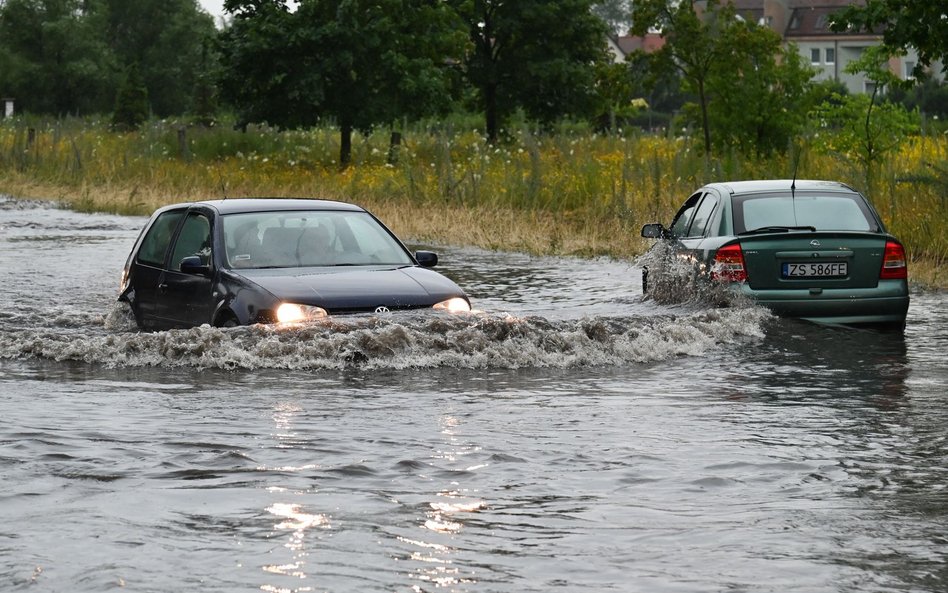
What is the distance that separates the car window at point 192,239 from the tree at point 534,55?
150ft

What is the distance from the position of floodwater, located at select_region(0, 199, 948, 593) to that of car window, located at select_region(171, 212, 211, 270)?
805 millimetres

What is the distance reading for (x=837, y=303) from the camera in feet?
46.7

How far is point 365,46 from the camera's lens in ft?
162

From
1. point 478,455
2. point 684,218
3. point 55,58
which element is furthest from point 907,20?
point 55,58

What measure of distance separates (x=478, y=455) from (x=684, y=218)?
8.99m

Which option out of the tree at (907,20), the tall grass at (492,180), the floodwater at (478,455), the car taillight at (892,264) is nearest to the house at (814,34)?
the tall grass at (492,180)

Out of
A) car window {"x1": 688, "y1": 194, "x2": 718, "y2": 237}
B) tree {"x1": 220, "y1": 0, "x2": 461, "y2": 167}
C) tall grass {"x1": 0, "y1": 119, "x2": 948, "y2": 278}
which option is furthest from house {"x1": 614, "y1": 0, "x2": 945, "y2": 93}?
car window {"x1": 688, "y1": 194, "x2": 718, "y2": 237}

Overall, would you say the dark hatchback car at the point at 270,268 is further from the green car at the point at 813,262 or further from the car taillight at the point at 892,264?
the car taillight at the point at 892,264

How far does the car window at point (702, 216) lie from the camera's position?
15.5 meters

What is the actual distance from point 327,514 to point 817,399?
15.8 feet

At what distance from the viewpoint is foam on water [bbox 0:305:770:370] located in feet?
40.1

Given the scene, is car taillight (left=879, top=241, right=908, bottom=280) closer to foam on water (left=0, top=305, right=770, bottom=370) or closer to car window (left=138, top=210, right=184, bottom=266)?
foam on water (left=0, top=305, right=770, bottom=370)

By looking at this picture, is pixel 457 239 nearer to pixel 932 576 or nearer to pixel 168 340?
pixel 168 340

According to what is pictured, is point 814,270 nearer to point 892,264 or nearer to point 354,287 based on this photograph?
point 892,264
